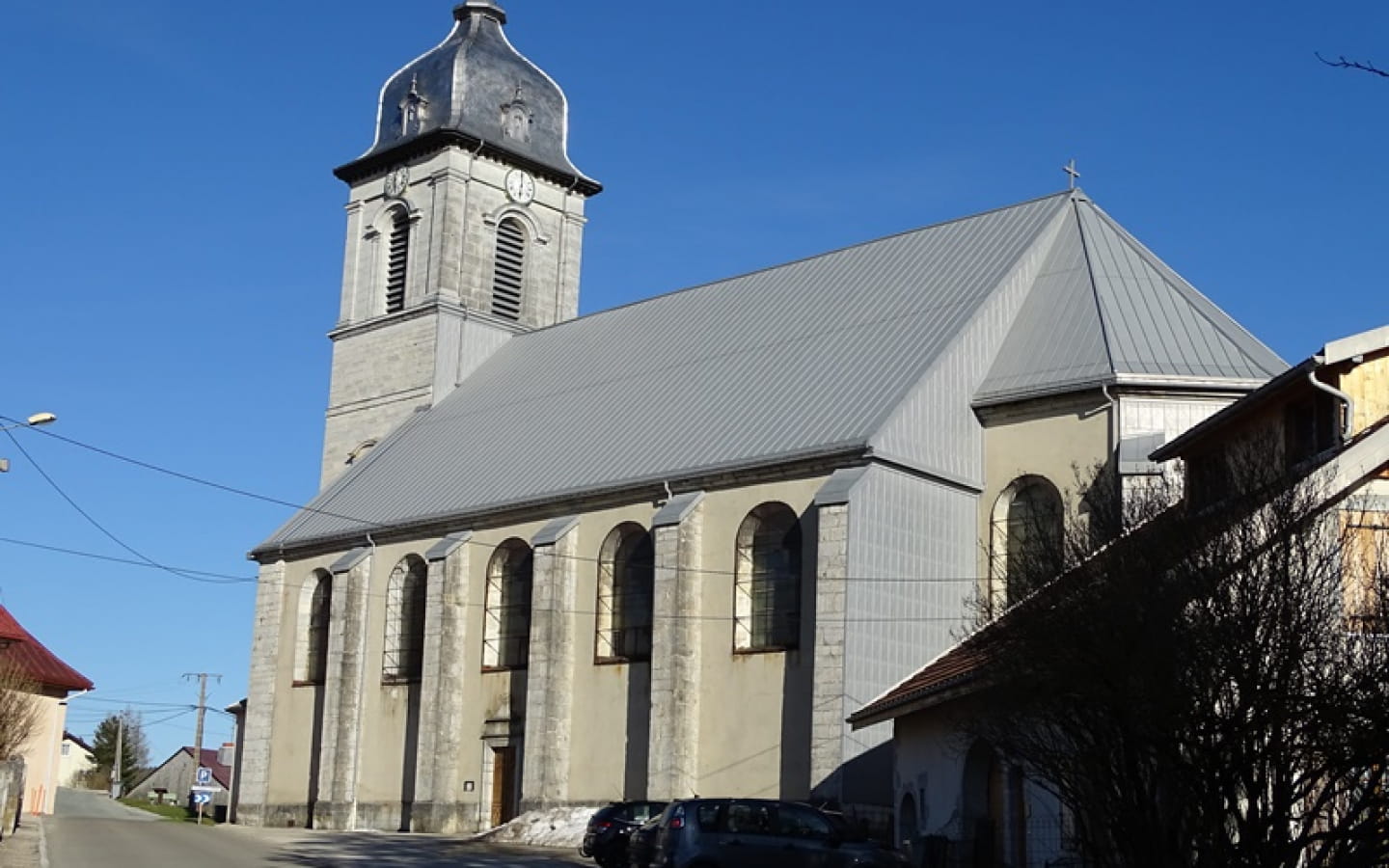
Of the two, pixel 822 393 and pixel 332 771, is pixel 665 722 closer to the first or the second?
pixel 822 393

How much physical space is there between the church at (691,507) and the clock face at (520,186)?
54.3 inches

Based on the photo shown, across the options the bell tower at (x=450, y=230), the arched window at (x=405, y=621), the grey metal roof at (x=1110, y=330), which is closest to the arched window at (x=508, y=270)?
the bell tower at (x=450, y=230)

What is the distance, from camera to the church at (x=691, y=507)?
114 ft

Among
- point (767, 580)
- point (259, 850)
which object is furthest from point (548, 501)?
point (259, 850)

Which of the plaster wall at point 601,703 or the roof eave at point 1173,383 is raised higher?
the roof eave at point 1173,383

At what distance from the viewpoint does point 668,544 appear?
1460 inches

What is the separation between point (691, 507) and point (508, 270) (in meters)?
18.7

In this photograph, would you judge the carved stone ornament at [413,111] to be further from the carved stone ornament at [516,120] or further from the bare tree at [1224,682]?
the bare tree at [1224,682]

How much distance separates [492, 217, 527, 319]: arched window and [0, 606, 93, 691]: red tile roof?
15978mm

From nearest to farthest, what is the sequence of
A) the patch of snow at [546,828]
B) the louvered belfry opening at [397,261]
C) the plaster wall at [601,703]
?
the patch of snow at [546,828] → the plaster wall at [601,703] → the louvered belfry opening at [397,261]

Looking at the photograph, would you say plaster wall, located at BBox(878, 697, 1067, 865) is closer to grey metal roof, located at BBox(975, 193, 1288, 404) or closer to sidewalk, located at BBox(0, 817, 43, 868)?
grey metal roof, located at BBox(975, 193, 1288, 404)

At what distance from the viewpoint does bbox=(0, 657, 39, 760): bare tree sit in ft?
122

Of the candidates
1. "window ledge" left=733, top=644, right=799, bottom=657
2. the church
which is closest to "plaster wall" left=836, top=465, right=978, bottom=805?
the church

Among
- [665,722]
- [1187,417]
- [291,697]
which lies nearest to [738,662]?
[665,722]
